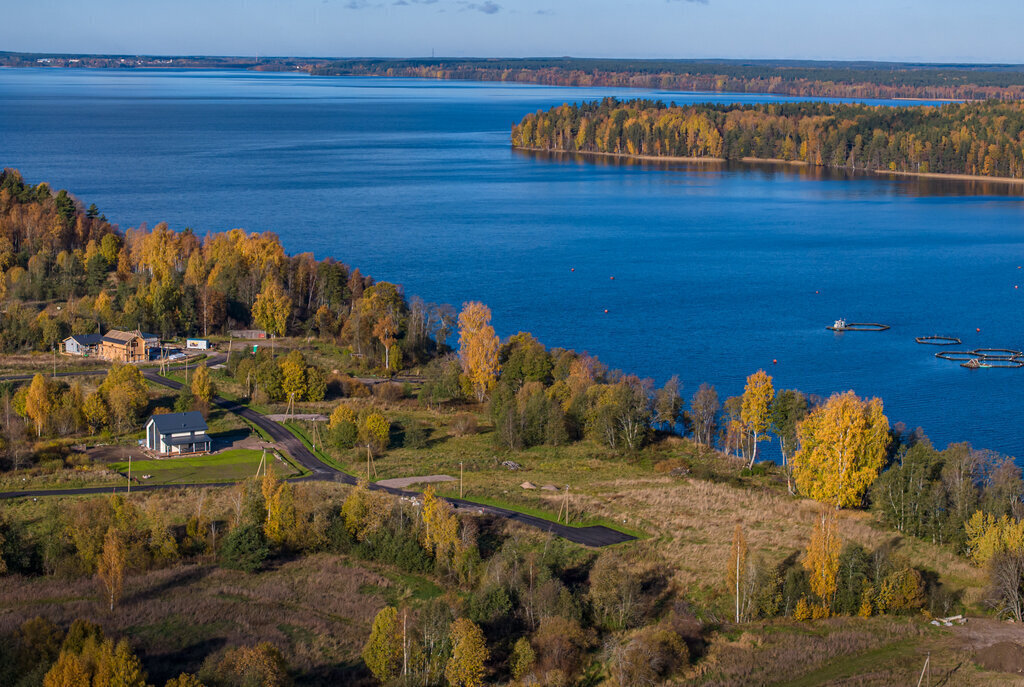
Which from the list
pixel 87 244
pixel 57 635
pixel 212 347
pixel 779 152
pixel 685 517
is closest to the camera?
pixel 57 635

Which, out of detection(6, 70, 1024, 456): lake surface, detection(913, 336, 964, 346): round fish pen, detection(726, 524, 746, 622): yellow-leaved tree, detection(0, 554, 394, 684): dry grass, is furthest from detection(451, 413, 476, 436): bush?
detection(913, 336, 964, 346): round fish pen

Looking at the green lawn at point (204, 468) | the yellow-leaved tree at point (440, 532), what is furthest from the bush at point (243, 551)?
the green lawn at point (204, 468)

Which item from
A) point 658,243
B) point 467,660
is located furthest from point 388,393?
point 658,243

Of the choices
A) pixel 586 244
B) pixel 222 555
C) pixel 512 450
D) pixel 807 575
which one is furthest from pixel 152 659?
pixel 586 244

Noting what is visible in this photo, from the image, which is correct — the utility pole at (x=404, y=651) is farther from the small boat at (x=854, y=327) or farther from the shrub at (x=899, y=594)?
the small boat at (x=854, y=327)

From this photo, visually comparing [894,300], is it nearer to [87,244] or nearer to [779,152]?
[87,244]

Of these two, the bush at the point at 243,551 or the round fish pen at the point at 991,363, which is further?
the round fish pen at the point at 991,363

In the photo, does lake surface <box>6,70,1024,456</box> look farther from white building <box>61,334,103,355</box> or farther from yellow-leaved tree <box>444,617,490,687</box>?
yellow-leaved tree <box>444,617,490,687</box>
